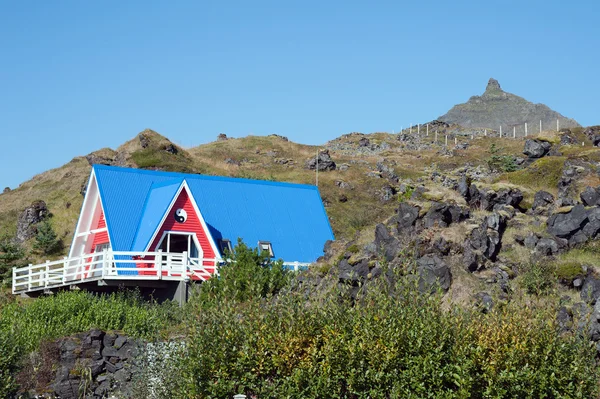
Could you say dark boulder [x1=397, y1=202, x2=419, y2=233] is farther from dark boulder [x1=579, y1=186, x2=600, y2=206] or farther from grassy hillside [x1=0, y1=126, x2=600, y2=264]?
grassy hillside [x1=0, y1=126, x2=600, y2=264]

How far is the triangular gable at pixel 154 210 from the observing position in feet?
136

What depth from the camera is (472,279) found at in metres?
27.5

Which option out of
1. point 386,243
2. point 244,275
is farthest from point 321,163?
point 386,243

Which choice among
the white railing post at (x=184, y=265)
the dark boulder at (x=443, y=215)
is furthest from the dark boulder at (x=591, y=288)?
the white railing post at (x=184, y=265)

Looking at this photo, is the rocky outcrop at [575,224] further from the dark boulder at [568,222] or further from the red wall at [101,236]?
the red wall at [101,236]

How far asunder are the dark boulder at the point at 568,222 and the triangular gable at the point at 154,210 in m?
20.6

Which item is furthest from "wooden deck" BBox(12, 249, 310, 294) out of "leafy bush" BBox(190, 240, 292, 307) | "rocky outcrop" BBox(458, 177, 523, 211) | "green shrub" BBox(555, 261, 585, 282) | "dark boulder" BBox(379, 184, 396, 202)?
"dark boulder" BBox(379, 184, 396, 202)

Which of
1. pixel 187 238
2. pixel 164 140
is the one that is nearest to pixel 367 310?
pixel 187 238

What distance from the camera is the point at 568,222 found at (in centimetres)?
3003

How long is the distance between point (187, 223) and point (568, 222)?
21136 mm

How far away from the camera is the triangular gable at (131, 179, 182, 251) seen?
41406 mm

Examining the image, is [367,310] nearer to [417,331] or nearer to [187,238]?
[417,331]

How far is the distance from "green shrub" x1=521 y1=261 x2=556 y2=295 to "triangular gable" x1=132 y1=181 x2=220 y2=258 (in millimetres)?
19152

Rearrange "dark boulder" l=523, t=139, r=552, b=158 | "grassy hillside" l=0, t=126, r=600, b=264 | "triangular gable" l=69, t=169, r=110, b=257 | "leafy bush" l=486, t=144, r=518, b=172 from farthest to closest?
1. "grassy hillside" l=0, t=126, r=600, b=264
2. "leafy bush" l=486, t=144, r=518, b=172
3. "dark boulder" l=523, t=139, r=552, b=158
4. "triangular gable" l=69, t=169, r=110, b=257
